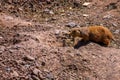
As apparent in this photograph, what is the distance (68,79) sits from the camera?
21.7 ft

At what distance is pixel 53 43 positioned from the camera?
7.80 meters

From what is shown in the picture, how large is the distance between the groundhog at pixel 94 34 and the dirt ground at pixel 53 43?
0.44ft

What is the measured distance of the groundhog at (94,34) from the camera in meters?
7.66

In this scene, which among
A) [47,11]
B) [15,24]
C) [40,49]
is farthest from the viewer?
[47,11]

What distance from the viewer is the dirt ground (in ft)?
21.9

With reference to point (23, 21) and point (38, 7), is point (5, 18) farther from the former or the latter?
point (38, 7)

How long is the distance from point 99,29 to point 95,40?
0.23 metres

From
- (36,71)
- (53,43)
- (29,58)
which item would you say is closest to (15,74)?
(36,71)

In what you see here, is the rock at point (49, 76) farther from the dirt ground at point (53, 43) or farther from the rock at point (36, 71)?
the rock at point (36, 71)

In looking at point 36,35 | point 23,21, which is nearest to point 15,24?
point 23,21

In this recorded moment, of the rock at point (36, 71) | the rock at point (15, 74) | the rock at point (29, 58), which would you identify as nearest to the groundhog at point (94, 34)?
the rock at point (29, 58)

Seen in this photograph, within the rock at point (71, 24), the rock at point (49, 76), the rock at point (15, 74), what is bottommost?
the rock at point (49, 76)

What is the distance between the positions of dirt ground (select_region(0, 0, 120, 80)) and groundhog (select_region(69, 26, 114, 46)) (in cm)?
13

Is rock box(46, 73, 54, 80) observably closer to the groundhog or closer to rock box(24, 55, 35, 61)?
rock box(24, 55, 35, 61)
